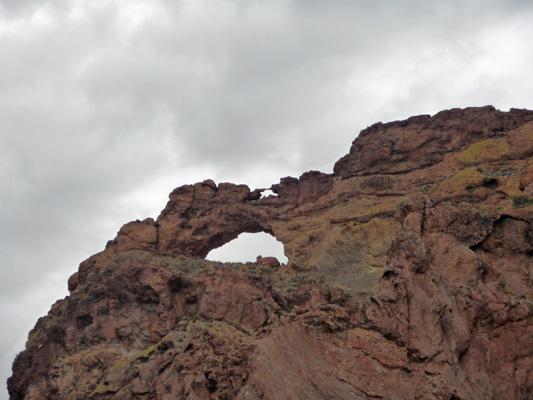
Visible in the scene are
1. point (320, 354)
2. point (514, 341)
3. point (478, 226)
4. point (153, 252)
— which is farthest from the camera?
point (153, 252)

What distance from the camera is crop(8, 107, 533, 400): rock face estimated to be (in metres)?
29.4

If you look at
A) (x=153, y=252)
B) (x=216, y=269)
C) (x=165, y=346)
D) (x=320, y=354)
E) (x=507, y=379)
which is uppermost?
(x=153, y=252)

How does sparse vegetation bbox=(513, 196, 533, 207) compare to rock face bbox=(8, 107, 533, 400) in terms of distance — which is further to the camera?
sparse vegetation bbox=(513, 196, 533, 207)

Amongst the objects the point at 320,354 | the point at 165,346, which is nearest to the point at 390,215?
the point at 165,346

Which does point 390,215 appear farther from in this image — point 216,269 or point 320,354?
point 320,354

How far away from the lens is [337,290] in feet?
167

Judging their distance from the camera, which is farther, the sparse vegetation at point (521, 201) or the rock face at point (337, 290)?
the sparse vegetation at point (521, 201)

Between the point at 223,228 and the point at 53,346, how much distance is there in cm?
1873

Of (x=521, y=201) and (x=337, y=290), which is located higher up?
(x=337, y=290)

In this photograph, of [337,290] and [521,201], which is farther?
[337,290]

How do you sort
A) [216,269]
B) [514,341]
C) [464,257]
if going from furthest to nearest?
[216,269], [464,257], [514,341]

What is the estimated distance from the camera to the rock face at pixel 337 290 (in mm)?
29438

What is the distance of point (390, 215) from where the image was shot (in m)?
57.0

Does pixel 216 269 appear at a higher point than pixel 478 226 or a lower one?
higher
